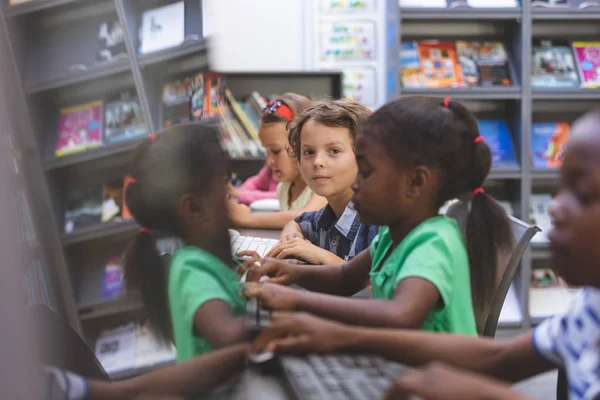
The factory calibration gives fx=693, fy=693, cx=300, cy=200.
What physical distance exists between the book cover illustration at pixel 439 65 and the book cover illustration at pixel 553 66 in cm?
37

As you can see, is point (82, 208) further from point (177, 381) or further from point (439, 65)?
point (439, 65)

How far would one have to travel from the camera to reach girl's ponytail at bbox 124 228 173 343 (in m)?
0.46

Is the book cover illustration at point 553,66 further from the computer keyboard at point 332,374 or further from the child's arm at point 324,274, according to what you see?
the computer keyboard at point 332,374

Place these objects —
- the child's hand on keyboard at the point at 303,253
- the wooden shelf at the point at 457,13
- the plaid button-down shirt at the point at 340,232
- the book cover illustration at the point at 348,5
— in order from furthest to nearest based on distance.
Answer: the book cover illustration at the point at 348,5 < the wooden shelf at the point at 457,13 < the plaid button-down shirt at the point at 340,232 < the child's hand on keyboard at the point at 303,253

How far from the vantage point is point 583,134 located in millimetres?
443

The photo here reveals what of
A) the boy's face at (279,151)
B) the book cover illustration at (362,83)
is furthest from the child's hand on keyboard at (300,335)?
the book cover illustration at (362,83)

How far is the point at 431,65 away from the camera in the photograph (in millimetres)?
3434

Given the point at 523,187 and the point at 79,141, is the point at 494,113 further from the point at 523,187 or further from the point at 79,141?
the point at 79,141

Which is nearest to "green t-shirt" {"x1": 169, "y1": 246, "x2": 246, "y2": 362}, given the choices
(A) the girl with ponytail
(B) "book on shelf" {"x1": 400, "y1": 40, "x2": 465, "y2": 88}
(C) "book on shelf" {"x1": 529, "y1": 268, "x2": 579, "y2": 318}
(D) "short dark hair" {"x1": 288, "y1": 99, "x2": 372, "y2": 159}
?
(A) the girl with ponytail

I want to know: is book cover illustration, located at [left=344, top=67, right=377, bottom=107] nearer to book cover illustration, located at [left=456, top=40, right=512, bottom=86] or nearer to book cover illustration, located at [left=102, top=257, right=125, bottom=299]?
book cover illustration, located at [left=456, top=40, right=512, bottom=86]

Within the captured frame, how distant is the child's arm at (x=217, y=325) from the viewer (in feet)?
1.52

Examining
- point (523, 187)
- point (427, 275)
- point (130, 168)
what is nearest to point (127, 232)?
point (130, 168)

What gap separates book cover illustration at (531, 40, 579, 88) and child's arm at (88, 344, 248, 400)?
126 inches

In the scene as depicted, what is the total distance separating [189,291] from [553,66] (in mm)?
3300
